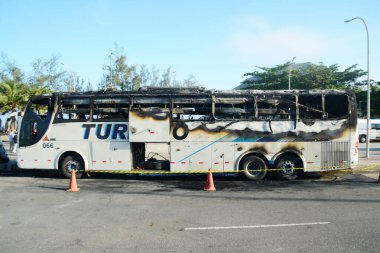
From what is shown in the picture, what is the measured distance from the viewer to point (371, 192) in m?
10.8

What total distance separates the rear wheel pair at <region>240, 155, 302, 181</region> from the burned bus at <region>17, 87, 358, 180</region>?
0.11 ft

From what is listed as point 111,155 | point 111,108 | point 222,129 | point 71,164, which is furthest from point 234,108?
point 71,164

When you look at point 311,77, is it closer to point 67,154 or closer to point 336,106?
point 336,106

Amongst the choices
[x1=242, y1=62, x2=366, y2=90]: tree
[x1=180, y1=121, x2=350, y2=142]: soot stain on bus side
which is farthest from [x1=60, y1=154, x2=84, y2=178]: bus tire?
[x1=242, y1=62, x2=366, y2=90]: tree

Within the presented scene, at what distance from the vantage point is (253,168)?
13008mm

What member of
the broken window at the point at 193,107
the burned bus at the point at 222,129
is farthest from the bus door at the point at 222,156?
the broken window at the point at 193,107

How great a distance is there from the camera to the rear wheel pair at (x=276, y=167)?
12.9 meters

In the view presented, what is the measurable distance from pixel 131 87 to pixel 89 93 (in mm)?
32327

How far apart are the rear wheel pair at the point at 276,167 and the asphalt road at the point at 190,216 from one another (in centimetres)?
43

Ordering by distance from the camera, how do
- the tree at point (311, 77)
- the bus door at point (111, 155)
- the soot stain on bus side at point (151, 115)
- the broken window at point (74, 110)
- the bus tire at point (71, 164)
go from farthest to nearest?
1. the tree at point (311, 77)
2. the bus tire at point (71, 164)
3. the broken window at point (74, 110)
4. the bus door at point (111, 155)
5. the soot stain on bus side at point (151, 115)

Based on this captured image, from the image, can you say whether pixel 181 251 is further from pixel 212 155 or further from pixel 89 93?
pixel 89 93

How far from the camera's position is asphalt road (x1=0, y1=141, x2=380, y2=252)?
608 centimetres

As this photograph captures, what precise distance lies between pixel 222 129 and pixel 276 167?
7.76 feet

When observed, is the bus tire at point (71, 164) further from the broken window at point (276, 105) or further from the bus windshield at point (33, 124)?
the broken window at point (276, 105)
